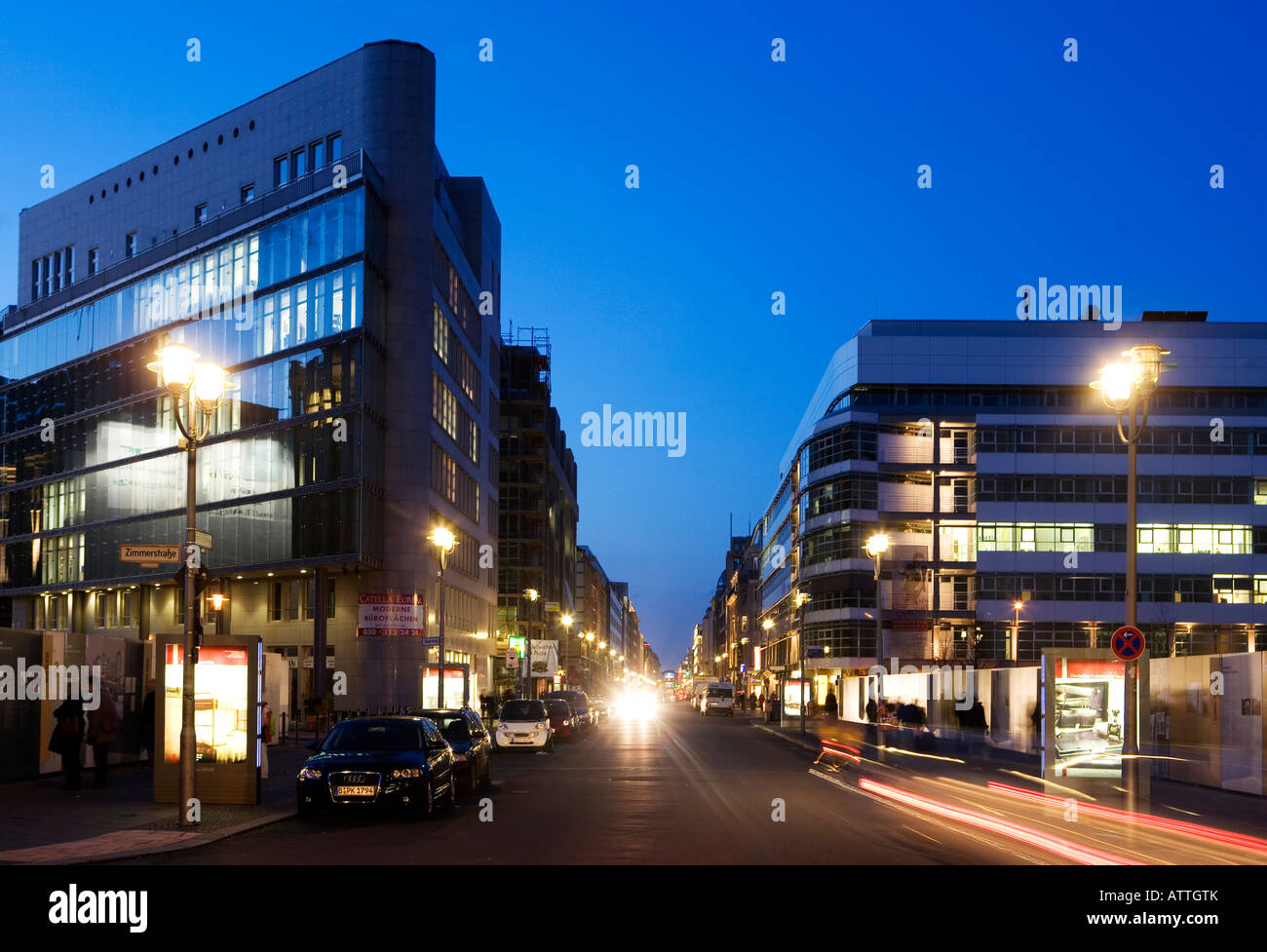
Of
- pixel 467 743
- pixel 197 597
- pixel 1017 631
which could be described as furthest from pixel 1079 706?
pixel 1017 631

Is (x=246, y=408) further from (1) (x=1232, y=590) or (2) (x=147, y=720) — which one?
(1) (x=1232, y=590)

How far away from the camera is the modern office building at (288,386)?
6166 cm

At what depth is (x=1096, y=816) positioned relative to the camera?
69.6 feet

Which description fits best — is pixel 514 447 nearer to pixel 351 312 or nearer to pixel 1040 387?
pixel 1040 387

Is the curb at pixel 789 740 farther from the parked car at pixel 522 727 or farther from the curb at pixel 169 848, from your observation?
the curb at pixel 169 848

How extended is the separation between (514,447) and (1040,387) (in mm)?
47041

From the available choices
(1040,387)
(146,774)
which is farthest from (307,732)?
(1040,387)

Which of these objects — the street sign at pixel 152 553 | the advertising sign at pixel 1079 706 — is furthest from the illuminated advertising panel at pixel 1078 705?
the street sign at pixel 152 553

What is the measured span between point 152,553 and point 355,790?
4580 mm

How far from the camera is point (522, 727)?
4297cm

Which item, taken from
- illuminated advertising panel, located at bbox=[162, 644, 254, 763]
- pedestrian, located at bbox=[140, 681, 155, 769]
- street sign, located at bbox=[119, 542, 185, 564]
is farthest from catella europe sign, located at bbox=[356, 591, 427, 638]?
street sign, located at bbox=[119, 542, 185, 564]

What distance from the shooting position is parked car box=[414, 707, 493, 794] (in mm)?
24625

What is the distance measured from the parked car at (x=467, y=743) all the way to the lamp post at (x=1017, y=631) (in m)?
66.6

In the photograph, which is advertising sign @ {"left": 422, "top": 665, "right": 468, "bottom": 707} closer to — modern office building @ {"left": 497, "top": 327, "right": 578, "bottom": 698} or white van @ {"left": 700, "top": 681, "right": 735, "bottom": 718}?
white van @ {"left": 700, "top": 681, "right": 735, "bottom": 718}
